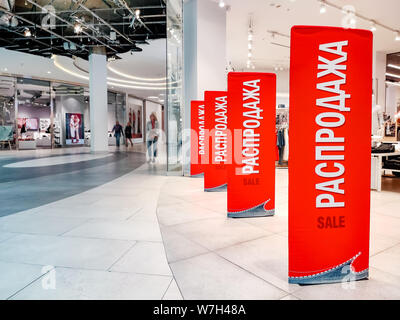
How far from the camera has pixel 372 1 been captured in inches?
288

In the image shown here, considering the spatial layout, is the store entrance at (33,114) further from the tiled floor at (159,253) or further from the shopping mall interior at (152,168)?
the tiled floor at (159,253)

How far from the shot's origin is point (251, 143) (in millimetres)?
3406

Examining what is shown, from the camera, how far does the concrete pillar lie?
23.6 feet

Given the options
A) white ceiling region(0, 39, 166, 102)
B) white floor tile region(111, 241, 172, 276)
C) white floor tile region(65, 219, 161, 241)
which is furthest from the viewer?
white ceiling region(0, 39, 166, 102)

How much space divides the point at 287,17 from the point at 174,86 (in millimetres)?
3909

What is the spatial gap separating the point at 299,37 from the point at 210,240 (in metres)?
1.87

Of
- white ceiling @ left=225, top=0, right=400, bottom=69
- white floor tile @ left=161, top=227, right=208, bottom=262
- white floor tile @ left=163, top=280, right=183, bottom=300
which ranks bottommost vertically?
white floor tile @ left=161, top=227, right=208, bottom=262

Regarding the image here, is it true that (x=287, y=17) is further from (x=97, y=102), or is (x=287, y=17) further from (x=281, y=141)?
(x=97, y=102)

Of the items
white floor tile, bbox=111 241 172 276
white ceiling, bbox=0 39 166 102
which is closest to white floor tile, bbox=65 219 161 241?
white floor tile, bbox=111 241 172 276

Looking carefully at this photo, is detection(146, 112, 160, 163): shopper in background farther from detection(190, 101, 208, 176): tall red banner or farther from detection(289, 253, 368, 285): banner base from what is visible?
detection(289, 253, 368, 285): banner base

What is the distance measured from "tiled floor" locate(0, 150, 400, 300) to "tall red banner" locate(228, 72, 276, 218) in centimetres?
22

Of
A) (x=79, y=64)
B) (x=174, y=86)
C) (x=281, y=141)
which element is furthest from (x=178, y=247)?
(x=79, y=64)

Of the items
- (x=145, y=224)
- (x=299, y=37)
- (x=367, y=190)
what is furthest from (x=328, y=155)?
(x=145, y=224)
